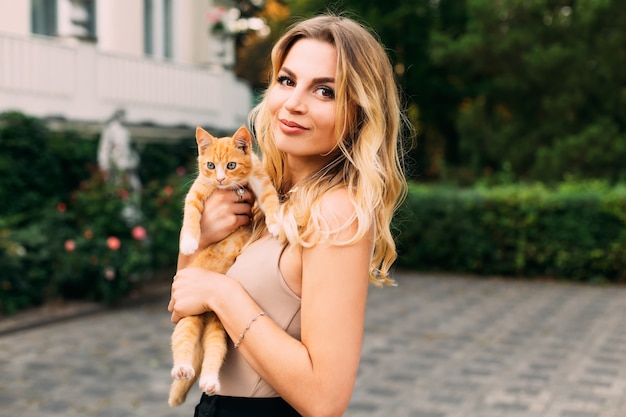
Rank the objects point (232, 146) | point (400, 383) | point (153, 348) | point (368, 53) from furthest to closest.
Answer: point (153, 348) < point (400, 383) < point (232, 146) < point (368, 53)

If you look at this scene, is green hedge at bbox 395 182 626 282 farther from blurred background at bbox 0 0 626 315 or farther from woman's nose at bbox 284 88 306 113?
woman's nose at bbox 284 88 306 113

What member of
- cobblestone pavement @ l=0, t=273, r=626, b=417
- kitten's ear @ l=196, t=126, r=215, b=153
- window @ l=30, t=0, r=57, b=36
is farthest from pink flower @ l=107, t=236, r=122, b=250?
kitten's ear @ l=196, t=126, r=215, b=153

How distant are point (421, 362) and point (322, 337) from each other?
5929 millimetres

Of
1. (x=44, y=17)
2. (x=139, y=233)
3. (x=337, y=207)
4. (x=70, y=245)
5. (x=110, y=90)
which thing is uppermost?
(x=44, y=17)

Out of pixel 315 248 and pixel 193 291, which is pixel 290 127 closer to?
pixel 315 248

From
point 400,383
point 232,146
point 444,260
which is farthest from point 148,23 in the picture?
point 232,146

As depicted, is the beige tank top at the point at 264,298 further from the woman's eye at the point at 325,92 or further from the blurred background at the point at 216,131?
the blurred background at the point at 216,131

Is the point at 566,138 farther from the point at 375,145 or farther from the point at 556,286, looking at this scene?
the point at 375,145

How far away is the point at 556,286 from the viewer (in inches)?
489

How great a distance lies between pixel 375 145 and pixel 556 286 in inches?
444

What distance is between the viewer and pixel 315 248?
5.97 ft

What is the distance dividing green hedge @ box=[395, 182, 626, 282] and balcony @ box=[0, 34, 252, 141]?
445 centimetres

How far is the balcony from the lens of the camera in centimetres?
1084

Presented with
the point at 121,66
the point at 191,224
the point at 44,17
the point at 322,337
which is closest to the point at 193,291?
the point at 191,224
